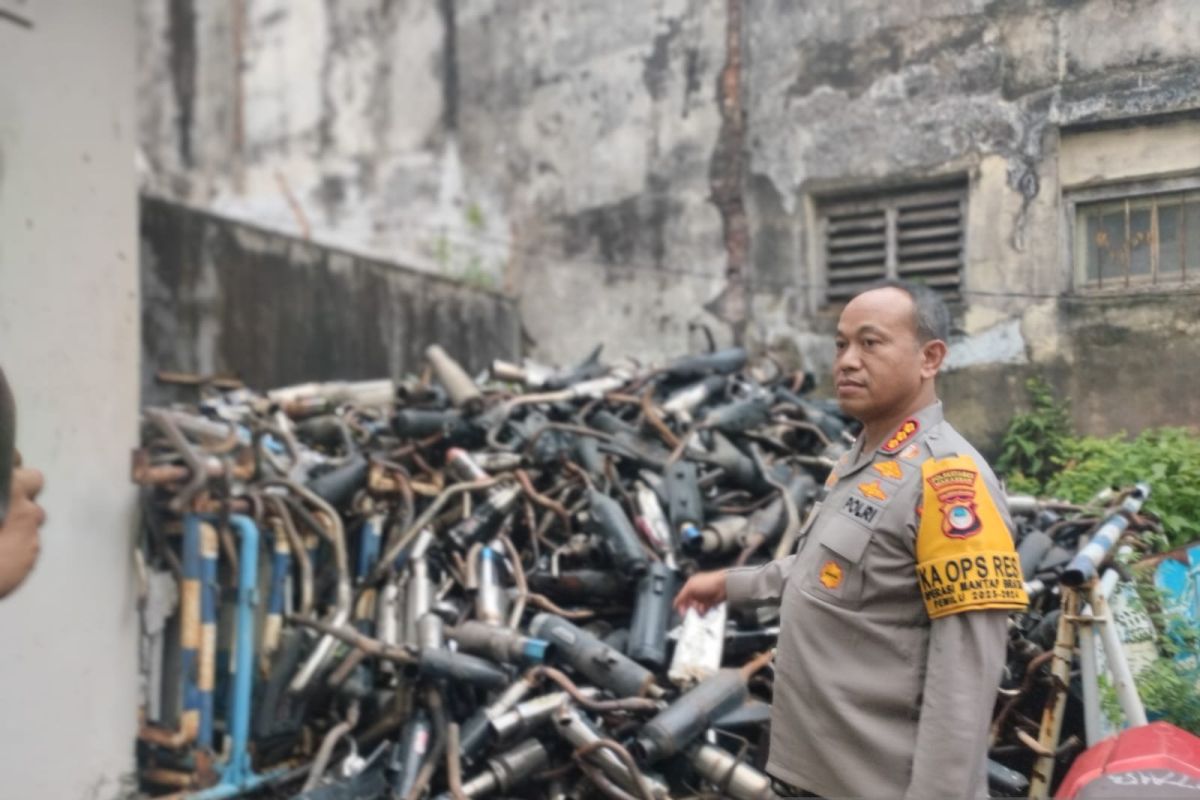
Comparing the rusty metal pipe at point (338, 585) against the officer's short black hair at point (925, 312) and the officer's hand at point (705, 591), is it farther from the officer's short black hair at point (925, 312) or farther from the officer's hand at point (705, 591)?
the officer's short black hair at point (925, 312)

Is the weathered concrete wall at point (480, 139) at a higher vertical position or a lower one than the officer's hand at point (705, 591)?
higher

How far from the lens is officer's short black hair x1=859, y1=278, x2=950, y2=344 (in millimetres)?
2252

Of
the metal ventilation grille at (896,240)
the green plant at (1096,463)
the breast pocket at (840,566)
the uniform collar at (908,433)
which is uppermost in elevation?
the metal ventilation grille at (896,240)

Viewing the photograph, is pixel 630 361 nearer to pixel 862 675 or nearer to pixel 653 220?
pixel 653 220

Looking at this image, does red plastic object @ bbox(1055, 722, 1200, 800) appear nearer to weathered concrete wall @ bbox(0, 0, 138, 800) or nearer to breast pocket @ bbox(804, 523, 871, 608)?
breast pocket @ bbox(804, 523, 871, 608)

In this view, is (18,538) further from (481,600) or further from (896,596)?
(481,600)

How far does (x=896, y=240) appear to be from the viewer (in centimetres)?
459

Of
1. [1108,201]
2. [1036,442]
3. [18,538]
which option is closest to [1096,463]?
[1036,442]

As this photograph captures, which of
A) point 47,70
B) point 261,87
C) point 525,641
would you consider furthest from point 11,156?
point 261,87

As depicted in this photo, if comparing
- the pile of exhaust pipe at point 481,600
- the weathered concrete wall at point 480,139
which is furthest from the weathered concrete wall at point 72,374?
the weathered concrete wall at point 480,139

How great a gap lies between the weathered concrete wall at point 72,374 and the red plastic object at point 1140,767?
3.39 m

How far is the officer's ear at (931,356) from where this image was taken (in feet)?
7.42

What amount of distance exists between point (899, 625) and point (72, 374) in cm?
319

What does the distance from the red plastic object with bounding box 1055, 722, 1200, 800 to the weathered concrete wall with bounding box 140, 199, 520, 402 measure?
6007 millimetres
